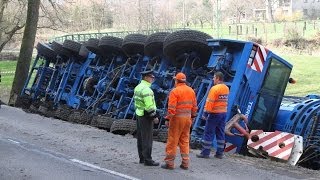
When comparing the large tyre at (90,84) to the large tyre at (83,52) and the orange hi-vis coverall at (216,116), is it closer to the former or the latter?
the large tyre at (83,52)

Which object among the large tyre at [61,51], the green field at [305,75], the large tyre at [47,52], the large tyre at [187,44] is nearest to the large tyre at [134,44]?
the large tyre at [187,44]

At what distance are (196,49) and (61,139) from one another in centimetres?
335

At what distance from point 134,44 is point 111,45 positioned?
106cm

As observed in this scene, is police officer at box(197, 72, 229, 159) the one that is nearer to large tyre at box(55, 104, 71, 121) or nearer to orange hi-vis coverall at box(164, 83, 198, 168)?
orange hi-vis coverall at box(164, 83, 198, 168)

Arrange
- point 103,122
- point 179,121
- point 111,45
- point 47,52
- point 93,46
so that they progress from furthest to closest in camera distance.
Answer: point 47,52 < point 93,46 < point 111,45 < point 103,122 < point 179,121

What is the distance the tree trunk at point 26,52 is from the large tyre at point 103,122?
6.95 metres

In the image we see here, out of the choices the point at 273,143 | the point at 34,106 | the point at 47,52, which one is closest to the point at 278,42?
the point at 47,52

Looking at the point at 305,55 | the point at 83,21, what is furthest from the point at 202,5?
the point at 305,55

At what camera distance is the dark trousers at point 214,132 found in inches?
330

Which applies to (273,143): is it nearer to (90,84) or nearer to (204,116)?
(204,116)

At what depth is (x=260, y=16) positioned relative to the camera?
72312 mm

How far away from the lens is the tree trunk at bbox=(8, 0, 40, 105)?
739 inches

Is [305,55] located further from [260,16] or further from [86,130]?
[260,16]

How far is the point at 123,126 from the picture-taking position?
1127 cm
